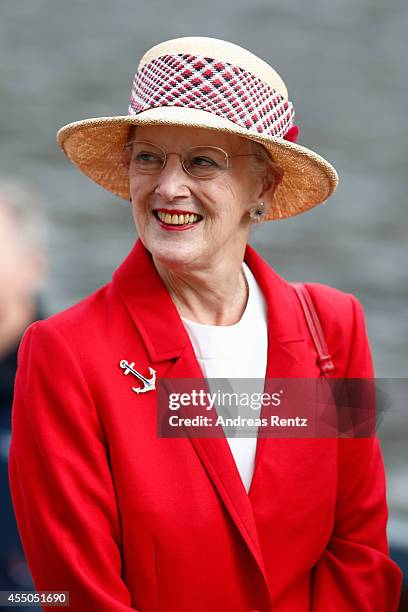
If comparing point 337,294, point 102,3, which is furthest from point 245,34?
point 337,294

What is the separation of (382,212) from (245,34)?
12.1ft

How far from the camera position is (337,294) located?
2.71 m

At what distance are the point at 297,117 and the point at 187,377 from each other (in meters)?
7.31

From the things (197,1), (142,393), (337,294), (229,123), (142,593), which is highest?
(197,1)

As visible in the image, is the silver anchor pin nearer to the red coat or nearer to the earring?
the red coat

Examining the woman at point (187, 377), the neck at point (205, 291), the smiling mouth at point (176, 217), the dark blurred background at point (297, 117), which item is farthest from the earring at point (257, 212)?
the dark blurred background at point (297, 117)

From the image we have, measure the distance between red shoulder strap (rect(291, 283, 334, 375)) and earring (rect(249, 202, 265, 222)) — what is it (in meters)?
0.25

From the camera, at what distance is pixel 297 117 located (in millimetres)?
9422

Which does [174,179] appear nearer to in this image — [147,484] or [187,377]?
[187,377]

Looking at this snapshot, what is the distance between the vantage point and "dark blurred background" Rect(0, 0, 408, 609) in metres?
7.25

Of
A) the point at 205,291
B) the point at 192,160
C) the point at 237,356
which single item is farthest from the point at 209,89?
the point at 237,356

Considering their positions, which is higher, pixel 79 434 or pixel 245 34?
pixel 245 34

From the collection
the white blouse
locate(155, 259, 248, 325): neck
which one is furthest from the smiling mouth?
the white blouse

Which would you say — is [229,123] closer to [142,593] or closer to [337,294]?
[337,294]
